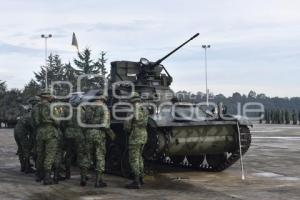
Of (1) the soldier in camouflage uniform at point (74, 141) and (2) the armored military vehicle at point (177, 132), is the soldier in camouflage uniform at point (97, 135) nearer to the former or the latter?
(1) the soldier in camouflage uniform at point (74, 141)

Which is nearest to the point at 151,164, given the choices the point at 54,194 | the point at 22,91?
the point at 54,194

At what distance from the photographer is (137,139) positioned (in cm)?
1123

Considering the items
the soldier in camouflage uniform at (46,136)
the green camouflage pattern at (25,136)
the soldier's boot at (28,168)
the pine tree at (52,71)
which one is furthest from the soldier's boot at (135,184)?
the pine tree at (52,71)

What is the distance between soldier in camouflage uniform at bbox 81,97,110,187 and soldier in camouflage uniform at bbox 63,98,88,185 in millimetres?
123

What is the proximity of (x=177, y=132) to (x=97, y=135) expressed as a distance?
223cm

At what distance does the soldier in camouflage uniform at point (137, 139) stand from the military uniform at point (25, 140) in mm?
3639

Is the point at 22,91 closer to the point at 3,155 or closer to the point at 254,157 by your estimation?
the point at 3,155

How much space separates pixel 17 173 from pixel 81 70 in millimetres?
63760

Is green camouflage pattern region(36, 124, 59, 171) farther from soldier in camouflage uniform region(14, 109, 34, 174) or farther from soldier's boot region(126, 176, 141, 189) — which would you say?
soldier in camouflage uniform region(14, 109, 34, 174)

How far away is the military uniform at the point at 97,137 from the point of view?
1117cm

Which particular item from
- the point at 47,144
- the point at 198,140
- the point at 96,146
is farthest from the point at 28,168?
the point at 198,140

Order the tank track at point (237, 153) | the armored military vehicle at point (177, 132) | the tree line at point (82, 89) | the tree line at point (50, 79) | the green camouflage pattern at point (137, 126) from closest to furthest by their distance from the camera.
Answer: the green camouflage pattern at point (137, 126)
the armored military vehicle at point (177, 132)
the tank track at point (237, 153)
the tree line at point (82, 89)
the tree line at point (50, 79)

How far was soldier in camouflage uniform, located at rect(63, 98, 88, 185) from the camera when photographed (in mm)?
11352

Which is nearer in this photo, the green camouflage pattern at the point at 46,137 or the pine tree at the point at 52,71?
the green camouflage pattern at the point at 46,137
